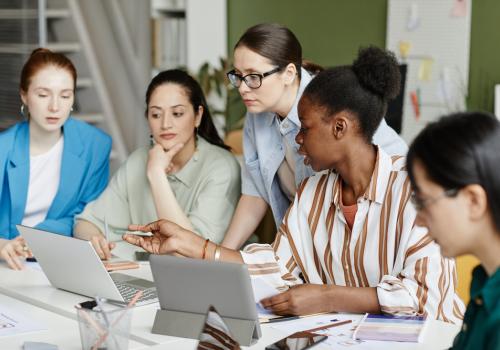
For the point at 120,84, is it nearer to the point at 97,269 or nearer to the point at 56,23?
the point at 56,23

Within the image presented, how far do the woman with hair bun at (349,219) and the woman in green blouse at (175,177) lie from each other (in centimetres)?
61

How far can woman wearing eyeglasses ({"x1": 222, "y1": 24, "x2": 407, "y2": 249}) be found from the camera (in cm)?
274

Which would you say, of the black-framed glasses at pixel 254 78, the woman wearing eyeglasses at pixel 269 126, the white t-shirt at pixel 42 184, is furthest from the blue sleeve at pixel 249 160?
the white t-shirt at pixel 42 184

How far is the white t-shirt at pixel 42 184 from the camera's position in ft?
10.3

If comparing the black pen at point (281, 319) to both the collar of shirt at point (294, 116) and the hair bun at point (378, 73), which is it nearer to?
the hair bun at point (378, 73)

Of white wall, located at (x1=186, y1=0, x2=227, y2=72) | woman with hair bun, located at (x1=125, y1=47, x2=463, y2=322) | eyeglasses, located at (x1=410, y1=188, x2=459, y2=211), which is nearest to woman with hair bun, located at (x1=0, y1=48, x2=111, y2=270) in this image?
woman with hair bun, located at (x1=125, y1=47, x2=463, y2=322)

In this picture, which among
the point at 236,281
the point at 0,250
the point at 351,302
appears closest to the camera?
the point at 236,281

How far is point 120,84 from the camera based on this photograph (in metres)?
6.18

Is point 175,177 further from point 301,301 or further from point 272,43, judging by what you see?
point 301,301

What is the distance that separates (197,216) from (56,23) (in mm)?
3735

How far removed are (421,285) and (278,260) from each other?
47 cm

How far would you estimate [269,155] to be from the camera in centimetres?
290

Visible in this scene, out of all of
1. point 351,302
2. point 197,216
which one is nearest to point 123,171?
point 197,216

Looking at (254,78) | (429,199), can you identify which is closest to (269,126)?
(254,78)
